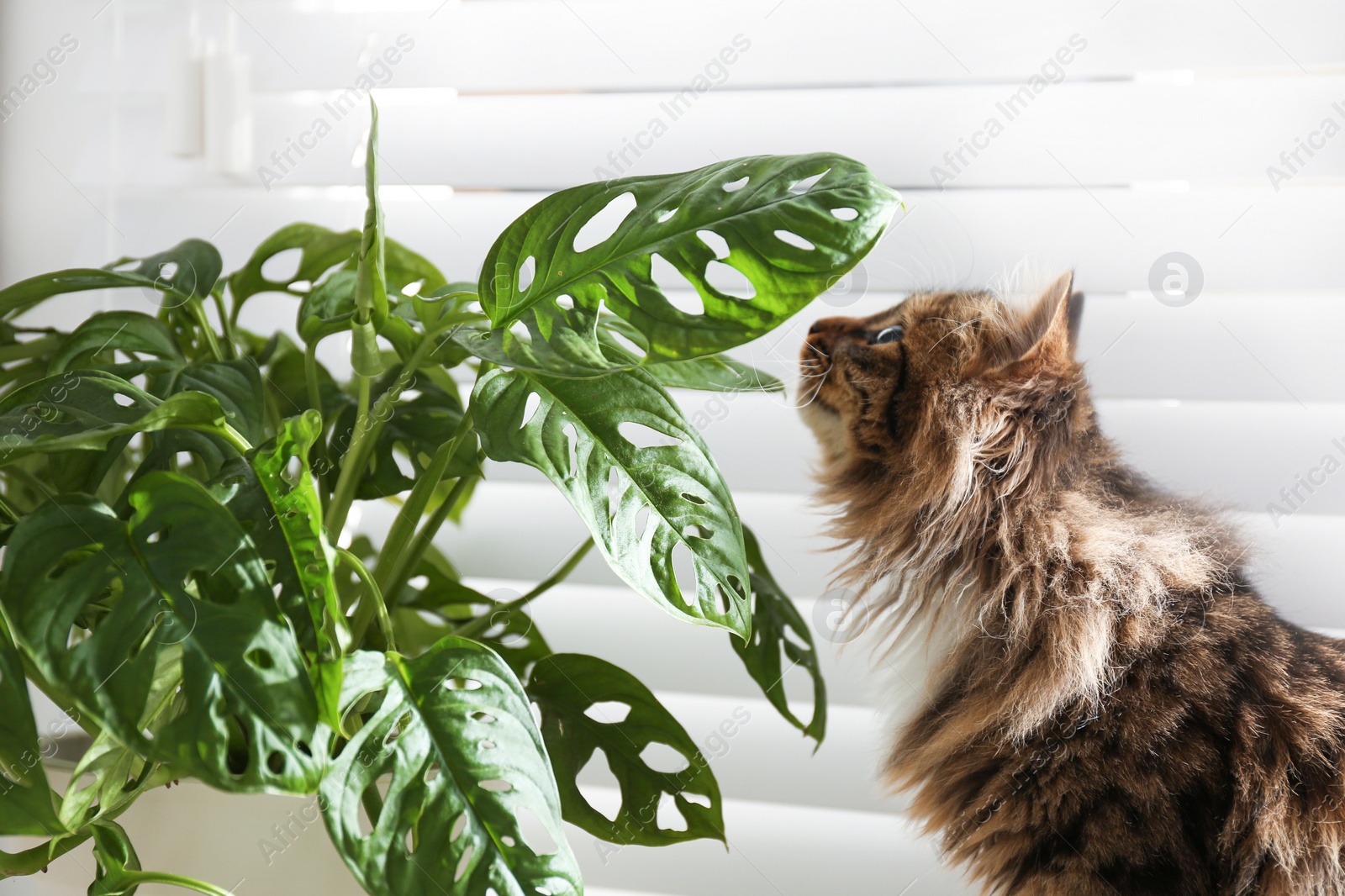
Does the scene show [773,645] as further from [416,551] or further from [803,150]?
[803,150]

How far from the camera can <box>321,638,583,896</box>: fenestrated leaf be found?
0.53m

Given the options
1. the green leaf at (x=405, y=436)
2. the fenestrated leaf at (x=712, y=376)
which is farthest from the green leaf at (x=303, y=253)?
the fenestrated leaf at (x=712, y=376)

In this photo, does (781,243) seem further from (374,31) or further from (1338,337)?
(374,31)

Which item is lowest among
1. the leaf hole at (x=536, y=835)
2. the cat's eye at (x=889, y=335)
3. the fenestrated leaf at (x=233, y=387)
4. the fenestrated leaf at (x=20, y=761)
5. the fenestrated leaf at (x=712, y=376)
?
the leaf hole at (x=536, y=835)

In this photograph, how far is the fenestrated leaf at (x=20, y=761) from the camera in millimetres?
517

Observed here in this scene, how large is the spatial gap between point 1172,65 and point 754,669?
0.77 m

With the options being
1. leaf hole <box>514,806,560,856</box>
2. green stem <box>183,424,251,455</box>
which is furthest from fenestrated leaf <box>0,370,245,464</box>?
leaf hole <box>514,806,560,856</box>

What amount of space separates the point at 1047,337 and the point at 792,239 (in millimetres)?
267

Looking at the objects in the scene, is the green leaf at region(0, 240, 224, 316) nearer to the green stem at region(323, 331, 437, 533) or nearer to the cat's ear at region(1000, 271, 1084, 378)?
the green stem at region(323, 331, 437, 533)

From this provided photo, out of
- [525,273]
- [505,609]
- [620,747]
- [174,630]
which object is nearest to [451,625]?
[505,609]

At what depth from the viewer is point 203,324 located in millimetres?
871

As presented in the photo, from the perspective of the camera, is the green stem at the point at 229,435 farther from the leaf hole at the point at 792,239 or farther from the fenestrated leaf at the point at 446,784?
the leaf hole at the point at 792,239

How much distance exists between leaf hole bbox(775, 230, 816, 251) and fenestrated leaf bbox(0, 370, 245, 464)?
1.28ft

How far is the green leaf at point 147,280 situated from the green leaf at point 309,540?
0.34 m
